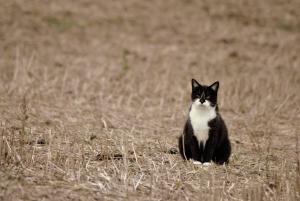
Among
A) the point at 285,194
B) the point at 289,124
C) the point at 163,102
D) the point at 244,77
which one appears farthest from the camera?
the point at 244,77

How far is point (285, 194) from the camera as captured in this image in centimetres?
584

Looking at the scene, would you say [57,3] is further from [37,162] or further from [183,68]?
[37,162]

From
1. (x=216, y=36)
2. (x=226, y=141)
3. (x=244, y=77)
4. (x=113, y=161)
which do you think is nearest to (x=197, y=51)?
(x=216, y=36)

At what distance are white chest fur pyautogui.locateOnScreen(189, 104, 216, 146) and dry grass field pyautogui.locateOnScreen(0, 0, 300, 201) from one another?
41cm

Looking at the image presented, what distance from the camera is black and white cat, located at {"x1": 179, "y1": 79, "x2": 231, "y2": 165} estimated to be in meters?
7.03

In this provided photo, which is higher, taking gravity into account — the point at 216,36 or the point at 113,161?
the point at 216,36

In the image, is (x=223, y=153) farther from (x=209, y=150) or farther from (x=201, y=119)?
(x=201, y=119)

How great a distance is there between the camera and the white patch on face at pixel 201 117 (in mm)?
7027

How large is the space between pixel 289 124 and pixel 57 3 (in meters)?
9.22

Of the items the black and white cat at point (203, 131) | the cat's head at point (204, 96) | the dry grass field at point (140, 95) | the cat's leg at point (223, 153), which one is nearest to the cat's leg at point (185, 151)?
the black and white cat at point (203, 131)

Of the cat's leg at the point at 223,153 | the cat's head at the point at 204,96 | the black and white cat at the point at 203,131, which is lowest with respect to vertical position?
the cat's leg at the point at 223,153

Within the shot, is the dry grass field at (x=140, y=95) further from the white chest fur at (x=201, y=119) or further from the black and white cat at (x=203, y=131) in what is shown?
the white chest fur at (x=201, y=119)

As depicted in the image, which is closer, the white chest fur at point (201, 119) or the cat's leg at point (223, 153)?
the white chest fur at point (201, 119)

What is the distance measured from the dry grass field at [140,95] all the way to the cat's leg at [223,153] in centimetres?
12
